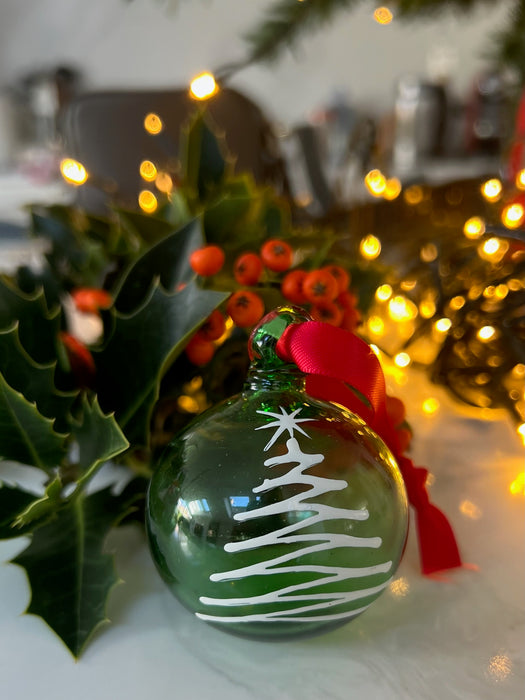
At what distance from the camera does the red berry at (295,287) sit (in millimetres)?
360

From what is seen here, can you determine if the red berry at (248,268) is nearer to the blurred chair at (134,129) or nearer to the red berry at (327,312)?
the red berry at (327,312)

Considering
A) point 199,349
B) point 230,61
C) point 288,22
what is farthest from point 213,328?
point 230,61

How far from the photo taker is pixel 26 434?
0.84 feet

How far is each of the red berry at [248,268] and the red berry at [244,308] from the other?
0.10 feet

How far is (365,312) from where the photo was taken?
0.46m

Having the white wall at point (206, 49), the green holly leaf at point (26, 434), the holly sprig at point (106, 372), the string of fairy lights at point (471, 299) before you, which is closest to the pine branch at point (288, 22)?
the string of fairy lights at point (471, 299)

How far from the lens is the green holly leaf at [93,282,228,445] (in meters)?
0.28

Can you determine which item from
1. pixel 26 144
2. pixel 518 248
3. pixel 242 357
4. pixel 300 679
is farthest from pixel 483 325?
pixel 26 144

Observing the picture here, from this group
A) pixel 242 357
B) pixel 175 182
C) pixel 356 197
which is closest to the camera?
pixel 242 357

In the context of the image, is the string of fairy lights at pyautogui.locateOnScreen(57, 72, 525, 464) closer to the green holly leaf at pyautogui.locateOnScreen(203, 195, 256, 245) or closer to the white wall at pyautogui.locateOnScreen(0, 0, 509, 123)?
the green holly leaf at pyautogui.locateOnScreen(203, 195, 256, 245)

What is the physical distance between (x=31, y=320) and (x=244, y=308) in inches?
4.4

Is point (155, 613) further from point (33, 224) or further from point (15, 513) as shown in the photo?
point (33, 224)

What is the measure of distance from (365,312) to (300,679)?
0.29m

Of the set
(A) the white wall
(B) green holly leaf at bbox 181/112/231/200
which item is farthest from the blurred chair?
(A) the white wall
